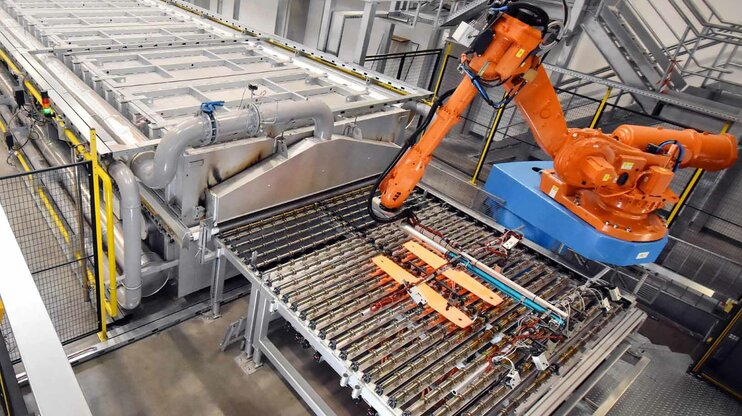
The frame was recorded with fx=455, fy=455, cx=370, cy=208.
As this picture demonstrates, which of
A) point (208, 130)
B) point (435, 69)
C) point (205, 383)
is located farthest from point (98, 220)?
point (435, 69)

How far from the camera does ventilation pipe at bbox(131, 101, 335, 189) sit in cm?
301

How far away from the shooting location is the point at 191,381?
3.45 metres

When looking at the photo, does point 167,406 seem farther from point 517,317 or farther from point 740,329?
point 740,329

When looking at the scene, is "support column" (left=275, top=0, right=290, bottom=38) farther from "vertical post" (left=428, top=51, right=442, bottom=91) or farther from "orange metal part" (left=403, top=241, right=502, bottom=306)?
"orange metal part" (left=403, top=241, right=502, bottom=306)

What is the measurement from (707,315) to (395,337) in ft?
14.2

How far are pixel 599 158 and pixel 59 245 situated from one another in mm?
5001

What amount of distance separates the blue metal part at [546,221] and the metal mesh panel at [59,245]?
12.1 ft

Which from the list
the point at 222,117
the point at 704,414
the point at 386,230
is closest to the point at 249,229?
the point at 222,117

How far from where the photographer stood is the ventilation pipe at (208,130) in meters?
3.01

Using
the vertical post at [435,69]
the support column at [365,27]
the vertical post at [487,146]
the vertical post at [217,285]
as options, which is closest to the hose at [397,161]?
the vertical post at [217,285]

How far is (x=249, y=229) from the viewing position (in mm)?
3604

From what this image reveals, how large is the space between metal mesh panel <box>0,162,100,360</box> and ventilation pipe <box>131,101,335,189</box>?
58 cm

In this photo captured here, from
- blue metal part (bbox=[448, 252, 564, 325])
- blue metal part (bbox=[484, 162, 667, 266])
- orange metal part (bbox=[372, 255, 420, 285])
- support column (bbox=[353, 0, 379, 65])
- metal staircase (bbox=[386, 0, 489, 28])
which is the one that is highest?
metal staircase (bbox=[386, 0, 489, 28])

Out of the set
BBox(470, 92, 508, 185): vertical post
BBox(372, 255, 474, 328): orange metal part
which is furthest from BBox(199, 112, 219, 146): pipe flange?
BBox(470, 92, 508, 185): vertical post
